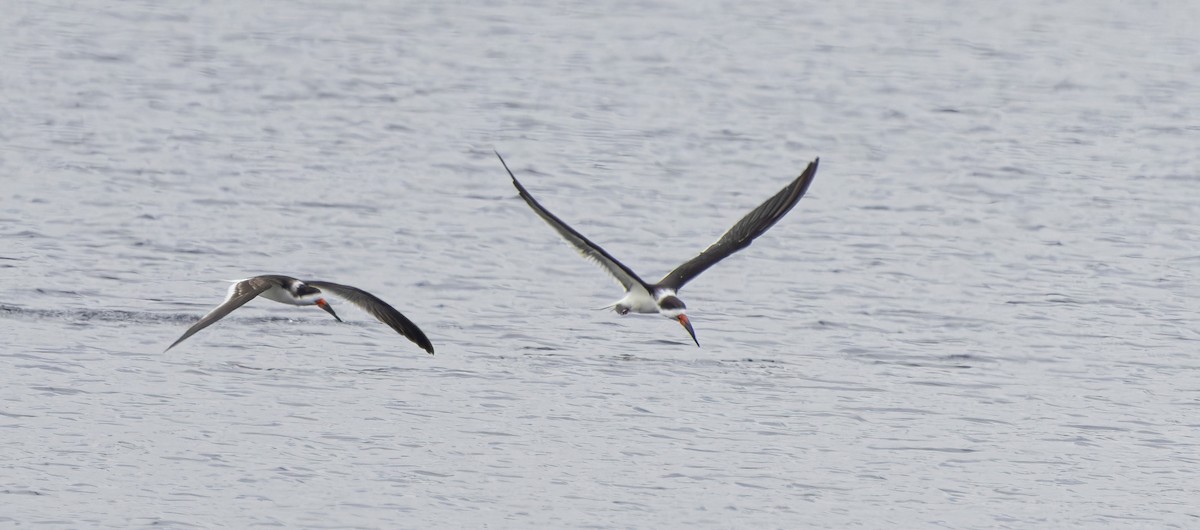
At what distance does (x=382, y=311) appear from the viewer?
512 inches

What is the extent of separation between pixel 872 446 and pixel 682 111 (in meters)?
17.8

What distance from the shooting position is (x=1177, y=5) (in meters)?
44.5

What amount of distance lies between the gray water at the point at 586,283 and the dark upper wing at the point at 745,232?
90 cm

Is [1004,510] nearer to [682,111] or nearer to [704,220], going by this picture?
[704,220]

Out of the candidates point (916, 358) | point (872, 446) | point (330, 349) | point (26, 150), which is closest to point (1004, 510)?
point (872, 446)

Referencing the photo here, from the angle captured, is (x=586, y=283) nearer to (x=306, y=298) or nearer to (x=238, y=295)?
(x=306, y=298)

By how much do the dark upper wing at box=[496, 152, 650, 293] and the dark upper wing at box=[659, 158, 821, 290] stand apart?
1.69 ft

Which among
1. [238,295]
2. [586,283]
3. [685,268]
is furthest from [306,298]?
[586,283]

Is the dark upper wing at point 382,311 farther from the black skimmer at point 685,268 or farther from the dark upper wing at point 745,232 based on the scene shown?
the dark upper wing at point 745,232

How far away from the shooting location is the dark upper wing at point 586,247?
12.0m

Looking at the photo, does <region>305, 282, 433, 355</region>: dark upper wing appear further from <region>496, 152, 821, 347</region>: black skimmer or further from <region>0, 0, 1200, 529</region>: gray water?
<region>496, 152, 821, 347</region>: black skimmer

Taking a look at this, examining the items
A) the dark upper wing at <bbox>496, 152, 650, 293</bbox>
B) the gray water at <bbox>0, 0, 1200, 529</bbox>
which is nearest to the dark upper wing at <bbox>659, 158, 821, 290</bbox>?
the dark upper wing at <bbox>496, 152, 650, 293</bbox>

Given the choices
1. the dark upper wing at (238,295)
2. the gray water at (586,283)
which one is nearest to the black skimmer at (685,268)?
the gray water at (586,283)

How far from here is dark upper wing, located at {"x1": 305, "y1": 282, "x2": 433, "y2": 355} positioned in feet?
41.8
